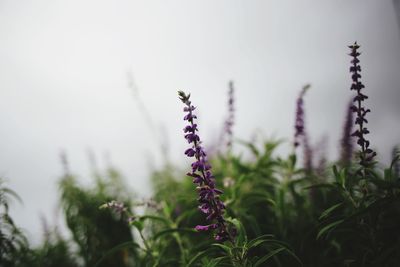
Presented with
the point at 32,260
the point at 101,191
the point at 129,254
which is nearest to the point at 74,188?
the point at 101,191

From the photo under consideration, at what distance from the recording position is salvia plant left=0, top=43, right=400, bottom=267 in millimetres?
2111

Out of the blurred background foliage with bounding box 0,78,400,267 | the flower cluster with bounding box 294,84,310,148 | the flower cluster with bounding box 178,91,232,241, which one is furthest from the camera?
the flower cluster with bounding box 294,84,310,148

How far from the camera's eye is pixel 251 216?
9.36 feet

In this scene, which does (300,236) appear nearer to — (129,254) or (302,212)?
(302,212)

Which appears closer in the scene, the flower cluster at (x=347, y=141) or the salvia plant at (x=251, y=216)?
the salvia plant at (x=251, y=216)

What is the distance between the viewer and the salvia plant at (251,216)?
2.11 meters

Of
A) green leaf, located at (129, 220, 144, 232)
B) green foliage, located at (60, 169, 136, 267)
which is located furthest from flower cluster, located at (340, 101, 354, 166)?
green foliage, located at (60, 169, 136, 267)

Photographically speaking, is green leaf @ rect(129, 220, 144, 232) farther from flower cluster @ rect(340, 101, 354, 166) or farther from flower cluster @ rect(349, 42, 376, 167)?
flower cluster @ rect(340, 101, 354, 166)

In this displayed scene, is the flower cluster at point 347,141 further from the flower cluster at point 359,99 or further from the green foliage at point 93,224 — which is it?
the green foliage at point 93,224

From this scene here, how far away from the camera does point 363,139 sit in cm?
233

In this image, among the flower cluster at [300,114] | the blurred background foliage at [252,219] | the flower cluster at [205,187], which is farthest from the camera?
the flower cluster at [300,114]

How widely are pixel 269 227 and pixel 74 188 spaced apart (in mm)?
3731

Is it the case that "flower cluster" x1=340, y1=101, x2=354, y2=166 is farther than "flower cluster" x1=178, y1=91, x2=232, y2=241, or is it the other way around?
"flower cluster" x1=340, y1=101, x2=354, y2=166

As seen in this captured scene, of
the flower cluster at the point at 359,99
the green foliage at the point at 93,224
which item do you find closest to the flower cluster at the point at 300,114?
the flower cluster at the point at 359,99
